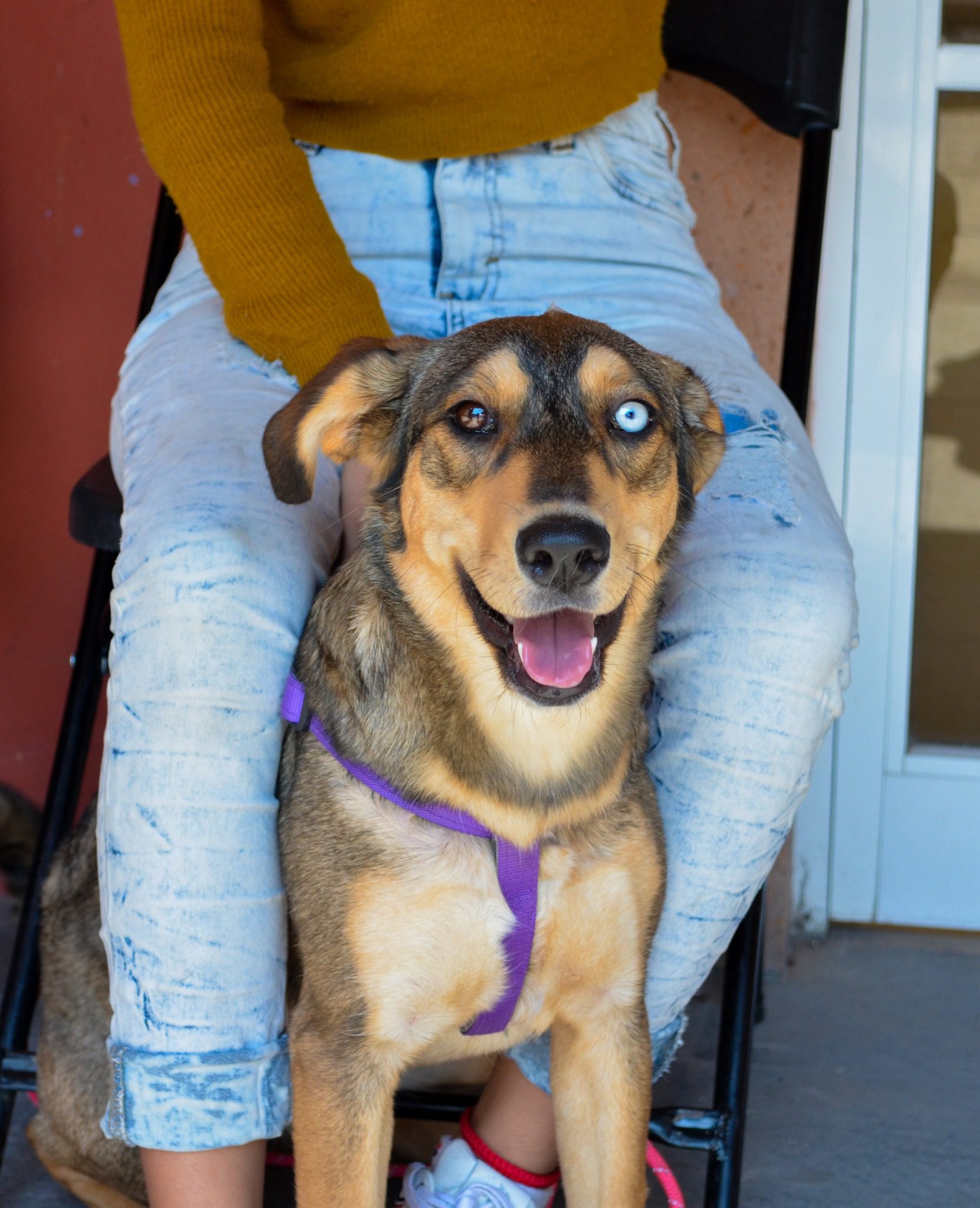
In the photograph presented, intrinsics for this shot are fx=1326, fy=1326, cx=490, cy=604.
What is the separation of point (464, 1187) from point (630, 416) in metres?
1.13

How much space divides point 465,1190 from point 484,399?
1.13 metres

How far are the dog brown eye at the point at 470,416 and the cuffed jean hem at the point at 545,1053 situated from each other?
0.85 metres

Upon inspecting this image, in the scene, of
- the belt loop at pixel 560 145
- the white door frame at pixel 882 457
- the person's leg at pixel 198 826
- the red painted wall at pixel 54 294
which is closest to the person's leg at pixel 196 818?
the person's leg at pixel 198 826

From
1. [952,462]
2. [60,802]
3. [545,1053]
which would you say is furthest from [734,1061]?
[952,462]

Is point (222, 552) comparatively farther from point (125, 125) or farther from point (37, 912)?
point (125, 125)

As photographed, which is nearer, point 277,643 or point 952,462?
point 277,643

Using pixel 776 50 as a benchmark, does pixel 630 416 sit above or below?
below

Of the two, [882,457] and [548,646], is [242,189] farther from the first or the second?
[882,457]

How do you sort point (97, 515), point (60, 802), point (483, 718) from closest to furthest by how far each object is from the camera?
1. point (483, 718)
2. point (97, 515)
3. point (60, 802)

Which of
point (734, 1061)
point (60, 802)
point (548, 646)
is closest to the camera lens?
point (548, 646)

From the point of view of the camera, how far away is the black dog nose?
1504mm

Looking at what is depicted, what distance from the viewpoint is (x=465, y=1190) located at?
6.31 feet

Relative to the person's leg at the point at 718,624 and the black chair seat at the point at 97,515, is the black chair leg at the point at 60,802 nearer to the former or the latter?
the black chair seat at the point at 97,515

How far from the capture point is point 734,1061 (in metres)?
1.99
